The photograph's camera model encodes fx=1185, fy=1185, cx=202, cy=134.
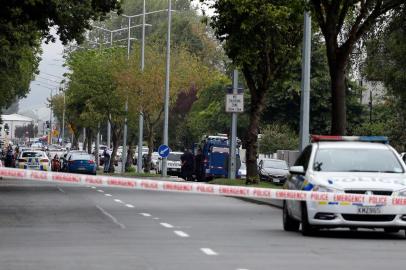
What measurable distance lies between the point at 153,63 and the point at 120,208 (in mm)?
48510

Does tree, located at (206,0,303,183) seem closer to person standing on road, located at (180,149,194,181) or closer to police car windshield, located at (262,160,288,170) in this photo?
police car windshield, located at (262,160,288,170)

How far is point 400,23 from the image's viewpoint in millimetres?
37844

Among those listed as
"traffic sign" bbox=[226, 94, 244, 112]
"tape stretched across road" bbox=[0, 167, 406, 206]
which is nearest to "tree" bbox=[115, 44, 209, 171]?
"traffic sign" bbox=[226, 94, 244, 112]

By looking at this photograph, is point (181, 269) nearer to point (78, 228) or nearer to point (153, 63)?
point (78, 228)

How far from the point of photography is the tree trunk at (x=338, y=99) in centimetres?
3234

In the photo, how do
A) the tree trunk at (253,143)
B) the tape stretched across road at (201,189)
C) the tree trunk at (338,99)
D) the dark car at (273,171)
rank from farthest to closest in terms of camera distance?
the dark car at (273,171), the tree trunk at (253,143), the tree trunk at (338,99), the tape stretched across road at (201,189)

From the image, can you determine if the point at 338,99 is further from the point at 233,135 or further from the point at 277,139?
the point at 277,139

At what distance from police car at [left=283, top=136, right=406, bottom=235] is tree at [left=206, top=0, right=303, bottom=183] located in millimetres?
17541

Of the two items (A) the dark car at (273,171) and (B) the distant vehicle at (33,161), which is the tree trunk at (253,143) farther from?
(B) the distant vehicle at (33,161)

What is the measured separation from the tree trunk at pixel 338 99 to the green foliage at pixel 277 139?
4799 centimetres

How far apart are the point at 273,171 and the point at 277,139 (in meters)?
23.7

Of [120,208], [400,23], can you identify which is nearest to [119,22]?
[400,23]

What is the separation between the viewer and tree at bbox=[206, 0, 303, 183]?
39438 mm

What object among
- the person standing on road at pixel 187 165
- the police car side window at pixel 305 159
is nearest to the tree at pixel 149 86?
the person standing on road at pixel 187 165
